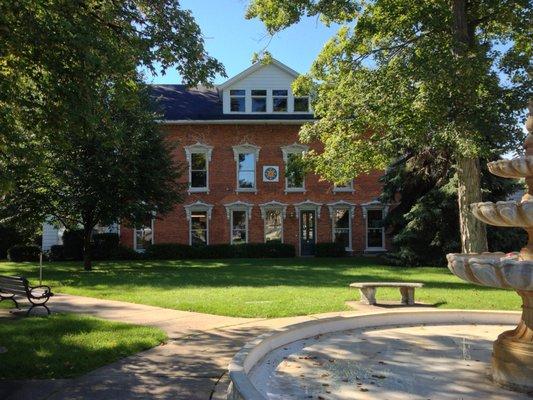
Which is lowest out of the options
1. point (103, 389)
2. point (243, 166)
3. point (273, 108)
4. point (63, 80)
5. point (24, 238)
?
point (103, 389)

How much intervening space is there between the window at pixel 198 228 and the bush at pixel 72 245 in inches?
247

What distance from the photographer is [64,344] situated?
816 cm

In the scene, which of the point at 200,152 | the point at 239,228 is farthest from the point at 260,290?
the point at 200,152

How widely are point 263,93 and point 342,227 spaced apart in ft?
30.5

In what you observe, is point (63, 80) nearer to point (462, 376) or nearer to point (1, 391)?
point (1, 391)

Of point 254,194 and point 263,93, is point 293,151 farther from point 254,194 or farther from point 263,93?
point 263,93

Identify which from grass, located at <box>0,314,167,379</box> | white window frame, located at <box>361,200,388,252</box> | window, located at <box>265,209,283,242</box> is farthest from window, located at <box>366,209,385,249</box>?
grass, located at <box>0,314,167,379</box>

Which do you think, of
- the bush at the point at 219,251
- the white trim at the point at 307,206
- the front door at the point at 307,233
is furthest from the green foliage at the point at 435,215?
the bush at the point at 219,251

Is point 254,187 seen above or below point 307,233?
above

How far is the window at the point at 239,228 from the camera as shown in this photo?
32.8 meters

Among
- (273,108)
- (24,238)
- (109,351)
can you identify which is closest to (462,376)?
(109,351)

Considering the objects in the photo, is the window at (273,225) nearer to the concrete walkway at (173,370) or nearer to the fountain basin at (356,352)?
the concrete walkway at (173,370)

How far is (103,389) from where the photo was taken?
19.8 feet

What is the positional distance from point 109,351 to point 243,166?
25.8 m
